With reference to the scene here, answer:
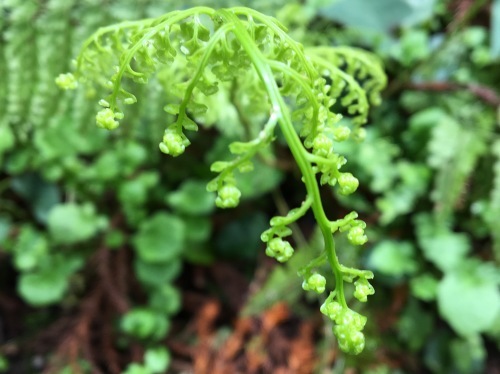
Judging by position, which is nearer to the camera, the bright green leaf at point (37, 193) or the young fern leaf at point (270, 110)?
the young fern leaf at point (270, 110)

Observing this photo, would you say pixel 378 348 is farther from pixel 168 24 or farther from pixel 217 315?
pixel 168 24

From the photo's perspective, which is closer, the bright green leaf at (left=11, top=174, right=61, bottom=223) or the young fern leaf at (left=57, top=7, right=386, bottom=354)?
the young fern leaf at (left=57, top=7, right=386, bottom=354)

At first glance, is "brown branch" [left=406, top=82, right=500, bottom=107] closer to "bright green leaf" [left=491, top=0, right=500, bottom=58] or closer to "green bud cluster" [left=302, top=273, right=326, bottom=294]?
"bright green leaf" [left=491, top=0, right=500, bottom=58]

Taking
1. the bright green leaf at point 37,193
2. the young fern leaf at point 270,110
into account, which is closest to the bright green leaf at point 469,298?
the young fern leaf at point 270,110

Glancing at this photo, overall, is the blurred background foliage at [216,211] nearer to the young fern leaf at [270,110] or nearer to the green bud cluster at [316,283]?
the young fern leaf at [270,110]

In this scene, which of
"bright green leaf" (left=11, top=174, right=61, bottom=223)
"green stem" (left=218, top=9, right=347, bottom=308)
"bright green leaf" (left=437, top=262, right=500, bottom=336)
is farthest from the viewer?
"bright green leaf" (left=11, top=174, right=61, bottom=223)

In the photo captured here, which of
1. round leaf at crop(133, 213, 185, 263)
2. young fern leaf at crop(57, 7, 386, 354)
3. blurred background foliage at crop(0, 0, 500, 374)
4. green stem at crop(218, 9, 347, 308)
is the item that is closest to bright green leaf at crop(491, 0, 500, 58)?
blurred background foliage at crop(0, 0, 500, 374)

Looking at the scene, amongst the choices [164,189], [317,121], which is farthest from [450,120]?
[317,121]

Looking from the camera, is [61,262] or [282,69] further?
[61,262]
